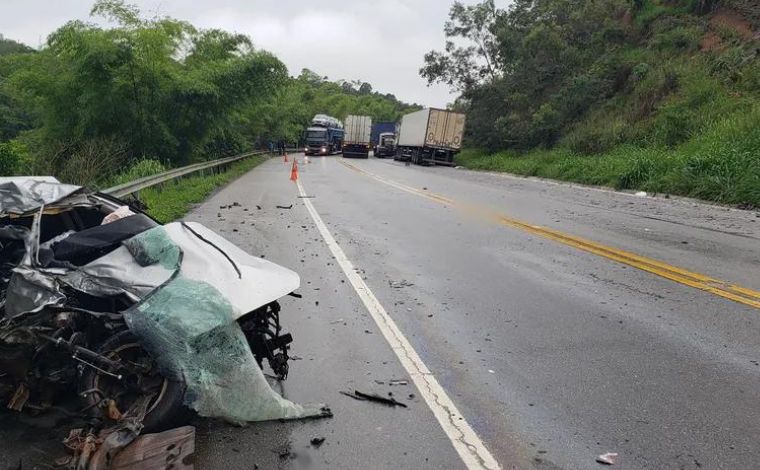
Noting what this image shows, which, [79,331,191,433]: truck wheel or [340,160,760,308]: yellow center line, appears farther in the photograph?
[340,160,760,308]: yellow center line

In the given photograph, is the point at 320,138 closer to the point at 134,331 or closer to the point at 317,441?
the point at 317,441

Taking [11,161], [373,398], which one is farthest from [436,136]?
[373,398]

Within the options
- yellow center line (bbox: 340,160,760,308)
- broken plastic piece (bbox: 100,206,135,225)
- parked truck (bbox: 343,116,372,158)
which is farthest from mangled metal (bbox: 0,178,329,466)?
parked truck (bbox: 343,116,372,158)

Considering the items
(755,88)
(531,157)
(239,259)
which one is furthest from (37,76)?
(755,88)

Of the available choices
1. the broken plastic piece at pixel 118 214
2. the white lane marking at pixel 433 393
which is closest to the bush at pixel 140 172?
the white lane marking at pixel 433 393

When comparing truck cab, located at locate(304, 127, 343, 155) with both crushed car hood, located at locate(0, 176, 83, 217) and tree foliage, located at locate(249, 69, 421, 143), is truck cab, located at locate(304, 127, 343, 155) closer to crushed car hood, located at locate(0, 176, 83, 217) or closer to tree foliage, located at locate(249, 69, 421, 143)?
tree foliage, located at locate(249, 69, 421, 143)

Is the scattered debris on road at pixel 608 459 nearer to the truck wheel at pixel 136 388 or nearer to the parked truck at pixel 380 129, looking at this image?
the truck wheel at pixel 136 388

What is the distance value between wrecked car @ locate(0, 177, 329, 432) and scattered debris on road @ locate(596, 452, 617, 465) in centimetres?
169

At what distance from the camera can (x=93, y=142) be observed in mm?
21188

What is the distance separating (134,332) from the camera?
349 centimetres

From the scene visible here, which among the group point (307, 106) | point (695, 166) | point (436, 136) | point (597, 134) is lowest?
point (307, 106)

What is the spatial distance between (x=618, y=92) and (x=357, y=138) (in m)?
27.8

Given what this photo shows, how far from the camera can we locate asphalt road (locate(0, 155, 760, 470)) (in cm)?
377

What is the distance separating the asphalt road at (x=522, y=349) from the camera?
12.4 feet
